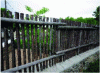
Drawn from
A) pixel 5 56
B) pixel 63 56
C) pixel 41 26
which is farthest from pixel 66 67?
pixel 5 56

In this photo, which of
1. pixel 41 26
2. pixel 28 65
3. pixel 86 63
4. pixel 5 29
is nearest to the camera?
pixel 5 29

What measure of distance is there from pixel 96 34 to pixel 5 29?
21.0 feet

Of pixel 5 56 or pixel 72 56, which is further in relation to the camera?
pixel 72 56

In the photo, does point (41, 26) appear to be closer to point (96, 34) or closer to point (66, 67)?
point (66, 67)

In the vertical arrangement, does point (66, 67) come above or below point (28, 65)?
below

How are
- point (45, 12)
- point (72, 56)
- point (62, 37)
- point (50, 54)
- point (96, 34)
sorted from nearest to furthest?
point (50, 54) < point (62, 37) < point (72, 56) < point (96, 34) < point (45, 12)

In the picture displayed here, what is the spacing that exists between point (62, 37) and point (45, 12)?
7424 mm

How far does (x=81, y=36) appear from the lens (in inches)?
171

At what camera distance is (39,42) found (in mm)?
2357

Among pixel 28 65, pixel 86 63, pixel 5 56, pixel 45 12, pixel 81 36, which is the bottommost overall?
pixel 86 63

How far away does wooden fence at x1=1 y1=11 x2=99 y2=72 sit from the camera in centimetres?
182

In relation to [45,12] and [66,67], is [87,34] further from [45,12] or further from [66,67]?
[45,12]

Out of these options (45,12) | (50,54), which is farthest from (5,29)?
(45,12)

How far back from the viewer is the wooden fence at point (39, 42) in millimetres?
1823
